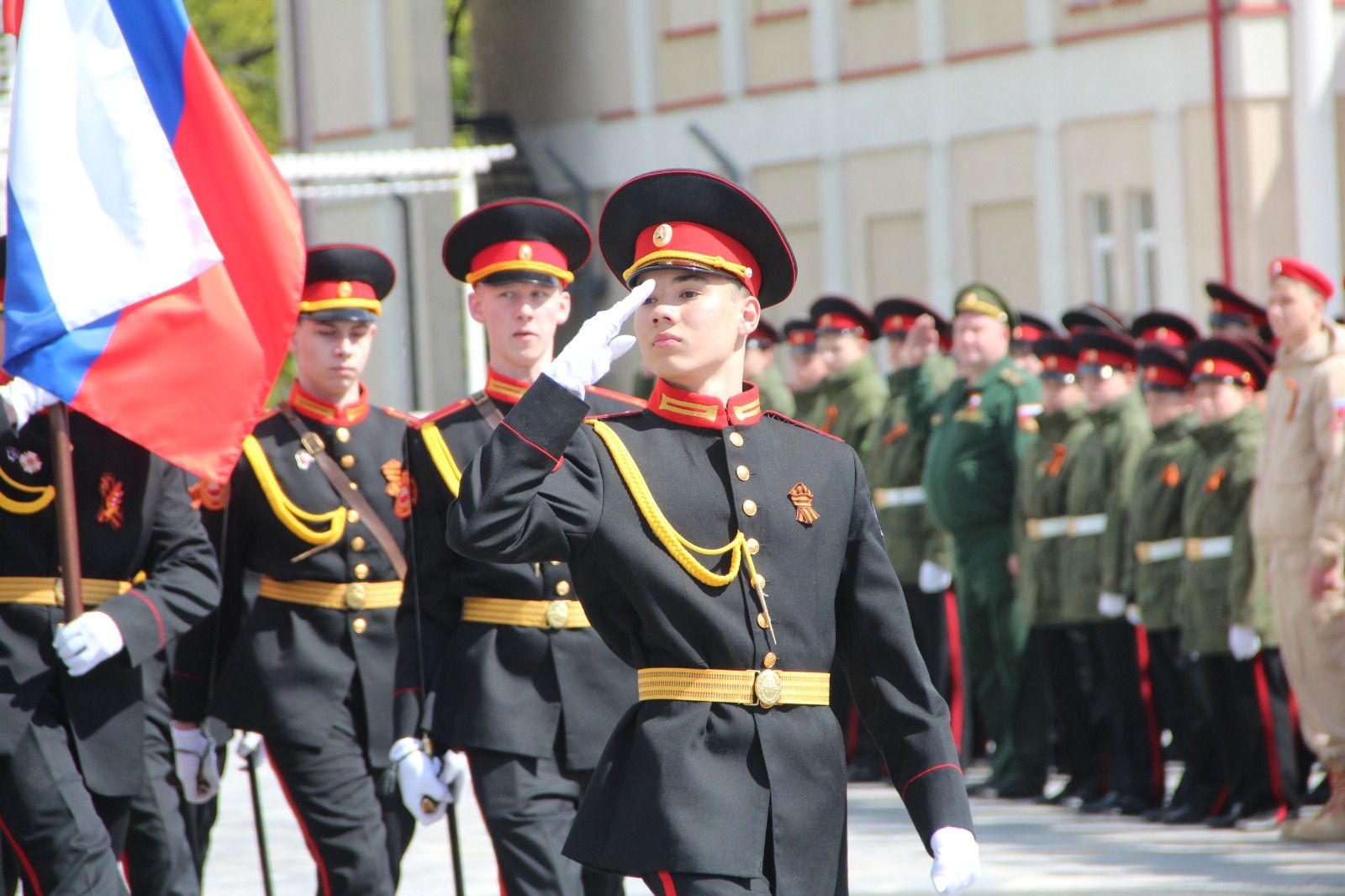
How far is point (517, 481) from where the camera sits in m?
4.58

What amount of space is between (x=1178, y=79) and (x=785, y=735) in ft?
58.2

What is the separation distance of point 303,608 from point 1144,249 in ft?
53.0

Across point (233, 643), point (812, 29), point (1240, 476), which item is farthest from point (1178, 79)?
point (233, 643)

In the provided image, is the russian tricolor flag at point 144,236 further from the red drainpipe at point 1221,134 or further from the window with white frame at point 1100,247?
the window with white frame at point 1100,247

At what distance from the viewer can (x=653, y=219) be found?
16.4ft

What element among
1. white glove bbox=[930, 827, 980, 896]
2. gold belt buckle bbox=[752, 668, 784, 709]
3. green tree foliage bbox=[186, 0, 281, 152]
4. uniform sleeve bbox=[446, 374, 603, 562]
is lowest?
white glove bbox=[930, 827, 980, 896]

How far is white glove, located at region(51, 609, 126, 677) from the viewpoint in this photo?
6.16m

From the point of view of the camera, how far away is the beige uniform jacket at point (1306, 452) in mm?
9734

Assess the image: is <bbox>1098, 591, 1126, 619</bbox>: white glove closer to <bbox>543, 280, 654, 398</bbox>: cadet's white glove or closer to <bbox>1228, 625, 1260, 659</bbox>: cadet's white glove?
<bbox>1228, 625, 1260, 659</bbox>: cadet's white glove

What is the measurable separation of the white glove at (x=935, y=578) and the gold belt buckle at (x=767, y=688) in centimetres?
771

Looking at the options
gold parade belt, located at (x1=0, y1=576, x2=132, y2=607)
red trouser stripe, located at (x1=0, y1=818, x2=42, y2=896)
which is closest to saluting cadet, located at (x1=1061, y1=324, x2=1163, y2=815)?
gold parade belt, located at (x1=0, y1=576, x2=132, y2=607)

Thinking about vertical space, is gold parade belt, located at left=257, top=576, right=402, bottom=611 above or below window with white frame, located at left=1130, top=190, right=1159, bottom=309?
below

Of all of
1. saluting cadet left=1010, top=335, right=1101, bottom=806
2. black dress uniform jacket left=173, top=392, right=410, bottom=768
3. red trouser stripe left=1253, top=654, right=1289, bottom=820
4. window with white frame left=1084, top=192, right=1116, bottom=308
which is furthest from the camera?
window with white frame left=1084, top=192, right=1116, bottom=308

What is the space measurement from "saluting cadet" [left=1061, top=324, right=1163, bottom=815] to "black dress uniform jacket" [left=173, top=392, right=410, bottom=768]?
4386 mm
